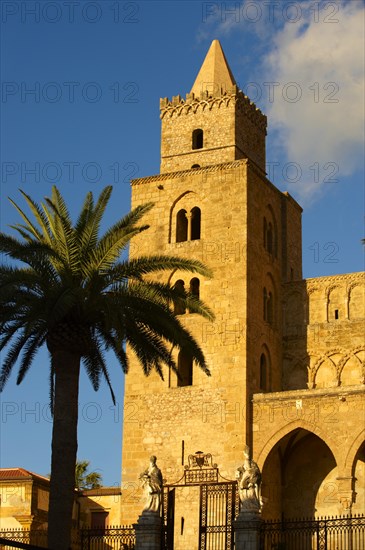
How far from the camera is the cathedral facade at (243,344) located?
116 feet

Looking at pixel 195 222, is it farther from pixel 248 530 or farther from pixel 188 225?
pixel 248 530

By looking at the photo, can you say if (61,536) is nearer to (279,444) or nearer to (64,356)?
(64,356)

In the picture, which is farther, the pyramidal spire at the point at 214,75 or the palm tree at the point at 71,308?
the pyramidal spire at the point at 214,75

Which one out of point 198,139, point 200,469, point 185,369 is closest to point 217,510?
point 200,469

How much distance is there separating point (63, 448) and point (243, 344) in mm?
12220

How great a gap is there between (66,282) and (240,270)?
1252 centimetres

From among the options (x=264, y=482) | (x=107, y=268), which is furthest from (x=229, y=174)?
(x=107, y=268)

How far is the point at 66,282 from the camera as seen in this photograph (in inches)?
1006

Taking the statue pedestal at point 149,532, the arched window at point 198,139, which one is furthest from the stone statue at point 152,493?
the arched window at point 198,139

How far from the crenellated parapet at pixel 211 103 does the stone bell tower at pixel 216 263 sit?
50 mm

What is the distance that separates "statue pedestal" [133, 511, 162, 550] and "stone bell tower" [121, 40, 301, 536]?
6959 millimetres

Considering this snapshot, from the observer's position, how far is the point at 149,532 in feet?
92.0

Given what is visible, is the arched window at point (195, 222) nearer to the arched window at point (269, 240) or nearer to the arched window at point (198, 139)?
the arched window at point (269, 240)

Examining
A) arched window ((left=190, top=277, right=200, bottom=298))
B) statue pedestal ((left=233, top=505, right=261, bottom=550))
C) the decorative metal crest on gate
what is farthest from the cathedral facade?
statue pedestal ((left=233, top=505, right=261, bottom=550))
